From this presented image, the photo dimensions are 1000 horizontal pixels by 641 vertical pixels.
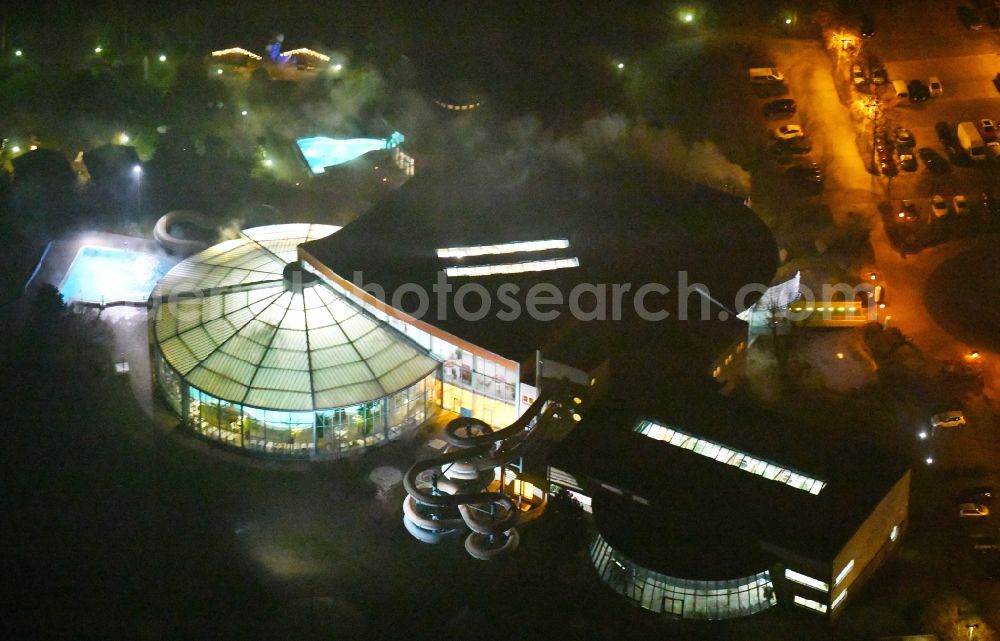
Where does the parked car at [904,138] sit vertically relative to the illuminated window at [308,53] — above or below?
below

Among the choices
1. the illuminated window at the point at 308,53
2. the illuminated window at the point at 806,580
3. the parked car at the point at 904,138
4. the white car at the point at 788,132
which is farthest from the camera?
the illuminated window at the point at 308,53

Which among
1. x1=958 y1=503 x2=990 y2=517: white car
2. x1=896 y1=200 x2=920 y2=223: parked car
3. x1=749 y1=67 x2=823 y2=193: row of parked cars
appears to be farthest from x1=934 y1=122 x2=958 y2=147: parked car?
x1=958 y1=503 x2=990 y2=517: white car

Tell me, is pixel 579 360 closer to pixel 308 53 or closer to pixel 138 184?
pixel 138 184

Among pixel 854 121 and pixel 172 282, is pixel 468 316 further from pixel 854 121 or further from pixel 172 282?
pixel 854 121

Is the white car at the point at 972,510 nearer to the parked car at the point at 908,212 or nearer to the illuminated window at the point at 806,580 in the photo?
the illuminated window at the point at 806,580

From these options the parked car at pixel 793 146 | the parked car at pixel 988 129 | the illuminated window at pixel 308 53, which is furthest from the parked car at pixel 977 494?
the illuminated window at pixel 308 53

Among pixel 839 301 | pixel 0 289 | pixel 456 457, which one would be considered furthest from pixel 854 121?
pixel 0 289

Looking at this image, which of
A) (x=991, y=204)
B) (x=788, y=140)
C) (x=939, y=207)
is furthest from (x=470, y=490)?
(x=991, y=204)
